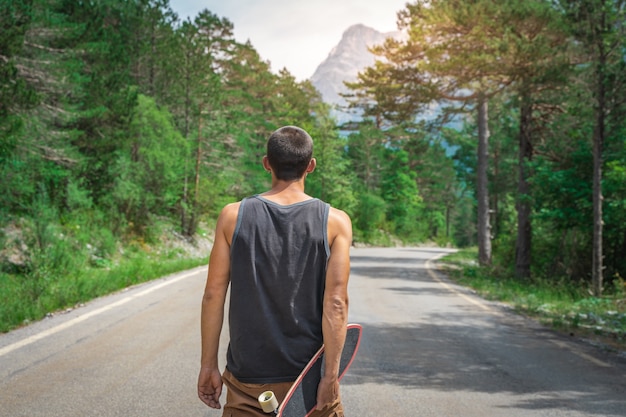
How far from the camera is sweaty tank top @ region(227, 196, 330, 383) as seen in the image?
241 centimetres

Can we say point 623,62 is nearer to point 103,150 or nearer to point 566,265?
point 566,265

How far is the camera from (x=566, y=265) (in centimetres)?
1836

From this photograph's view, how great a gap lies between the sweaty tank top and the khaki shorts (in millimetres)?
29

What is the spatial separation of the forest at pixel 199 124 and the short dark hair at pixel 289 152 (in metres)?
6.96

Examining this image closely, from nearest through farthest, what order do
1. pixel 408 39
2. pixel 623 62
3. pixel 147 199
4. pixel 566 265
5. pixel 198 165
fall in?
pixel 623 62, pixel 566 265, pixel 408 39, pixel 147 199, pixel 198 165

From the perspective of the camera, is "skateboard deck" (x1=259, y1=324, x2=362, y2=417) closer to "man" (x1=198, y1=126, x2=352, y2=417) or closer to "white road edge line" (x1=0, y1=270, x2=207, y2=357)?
"man" (x1=198, y1=126, x2=352, y2=417)

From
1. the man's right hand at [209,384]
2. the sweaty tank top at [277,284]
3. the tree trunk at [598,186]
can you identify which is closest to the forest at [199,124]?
the tree trunk at [598,186]

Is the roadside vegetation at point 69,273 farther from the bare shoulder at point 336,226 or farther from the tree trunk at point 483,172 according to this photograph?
the tree trunk at point 483,172

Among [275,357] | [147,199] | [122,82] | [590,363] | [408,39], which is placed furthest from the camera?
[147,199]

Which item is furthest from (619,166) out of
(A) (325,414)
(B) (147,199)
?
(B) (147,199)

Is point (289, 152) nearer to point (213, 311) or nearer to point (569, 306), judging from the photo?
point (213, 311)

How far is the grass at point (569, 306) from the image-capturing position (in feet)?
29.4

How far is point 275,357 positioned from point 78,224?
1789 centimetres

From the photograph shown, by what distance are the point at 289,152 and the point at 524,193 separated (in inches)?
664
